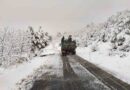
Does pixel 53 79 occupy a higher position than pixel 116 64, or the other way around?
pixel 53 79

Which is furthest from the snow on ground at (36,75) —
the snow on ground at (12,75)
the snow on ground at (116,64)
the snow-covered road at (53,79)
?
the snow on ground at (116,64)

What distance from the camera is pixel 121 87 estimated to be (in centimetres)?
1188

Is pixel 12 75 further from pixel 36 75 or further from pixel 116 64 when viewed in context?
pixel 116 64

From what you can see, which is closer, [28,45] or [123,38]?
A: [123,38]

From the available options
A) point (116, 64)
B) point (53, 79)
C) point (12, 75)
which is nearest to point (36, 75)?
point (12, 75)

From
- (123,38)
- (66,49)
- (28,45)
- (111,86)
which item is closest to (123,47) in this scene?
(123,38)

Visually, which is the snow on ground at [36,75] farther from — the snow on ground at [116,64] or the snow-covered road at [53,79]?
the snow on ground at [116,64]

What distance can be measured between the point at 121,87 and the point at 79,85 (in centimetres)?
206

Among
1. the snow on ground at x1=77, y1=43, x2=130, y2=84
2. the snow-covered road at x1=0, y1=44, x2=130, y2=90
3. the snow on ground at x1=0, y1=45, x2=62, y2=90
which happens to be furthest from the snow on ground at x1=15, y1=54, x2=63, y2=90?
the snow on ground at x1=77, y1=43, x2=130, y2=84

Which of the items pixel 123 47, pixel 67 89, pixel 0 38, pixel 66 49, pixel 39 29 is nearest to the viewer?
pixel 67 89

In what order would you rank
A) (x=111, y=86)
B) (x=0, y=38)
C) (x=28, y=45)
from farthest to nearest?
(x=28, y=45) < (x=0, y=38) < (x=111, y=86)

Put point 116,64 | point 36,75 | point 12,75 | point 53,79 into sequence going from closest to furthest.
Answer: point 53,79 → point 36,75 → point 12,75 → point 116,64

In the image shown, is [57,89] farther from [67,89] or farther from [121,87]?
[121,87]

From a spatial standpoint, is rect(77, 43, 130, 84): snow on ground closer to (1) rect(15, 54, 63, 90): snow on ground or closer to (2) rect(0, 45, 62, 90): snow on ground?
(1) rect(15, 54, 63, 90): snow on ground
